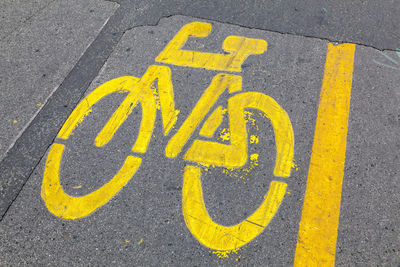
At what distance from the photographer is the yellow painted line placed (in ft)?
6.73

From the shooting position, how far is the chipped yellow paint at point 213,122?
2531 mm

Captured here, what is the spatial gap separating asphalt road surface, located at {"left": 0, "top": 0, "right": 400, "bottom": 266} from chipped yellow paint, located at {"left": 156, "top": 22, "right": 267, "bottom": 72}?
0.05 ft

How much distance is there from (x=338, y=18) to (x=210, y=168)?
2.10m

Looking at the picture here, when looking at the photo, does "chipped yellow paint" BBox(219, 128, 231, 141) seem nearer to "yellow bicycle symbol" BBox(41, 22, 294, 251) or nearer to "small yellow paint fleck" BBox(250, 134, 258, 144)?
"yellow bicycle symbol" BBox(41, 22, 294, 251)

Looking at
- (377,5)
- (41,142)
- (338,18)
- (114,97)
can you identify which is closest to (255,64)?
(338,18)

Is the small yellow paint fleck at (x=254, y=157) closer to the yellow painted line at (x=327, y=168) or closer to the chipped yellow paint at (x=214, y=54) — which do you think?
the yellow painted line at (x=327, y=168)

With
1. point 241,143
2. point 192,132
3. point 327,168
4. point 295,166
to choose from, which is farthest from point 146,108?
point 327,168

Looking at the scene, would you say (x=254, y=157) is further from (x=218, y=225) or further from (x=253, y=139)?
(x=218, y=225)

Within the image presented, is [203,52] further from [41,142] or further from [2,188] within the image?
[2,188]

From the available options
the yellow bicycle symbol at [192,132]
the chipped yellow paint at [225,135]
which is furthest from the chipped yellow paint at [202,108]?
the chipped yellow paint at [225,135]

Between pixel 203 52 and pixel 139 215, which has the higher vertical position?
pixel 203 52

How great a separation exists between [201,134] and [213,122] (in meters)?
0.15

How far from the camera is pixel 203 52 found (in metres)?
3.07

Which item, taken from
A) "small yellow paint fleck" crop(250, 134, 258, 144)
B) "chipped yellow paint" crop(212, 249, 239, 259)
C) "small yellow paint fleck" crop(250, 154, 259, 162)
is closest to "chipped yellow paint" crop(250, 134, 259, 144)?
"small yellow paint fleck" crop(250, 134, 258, 144)
